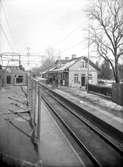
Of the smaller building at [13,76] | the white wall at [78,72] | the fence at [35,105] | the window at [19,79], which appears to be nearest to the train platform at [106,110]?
the fence at [35,105]

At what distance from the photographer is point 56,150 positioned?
500cm

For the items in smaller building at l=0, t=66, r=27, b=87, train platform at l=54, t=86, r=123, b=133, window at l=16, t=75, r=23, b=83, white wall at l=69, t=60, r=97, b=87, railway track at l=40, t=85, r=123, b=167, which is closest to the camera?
railway track at l=40, t=85, r=123, b=167

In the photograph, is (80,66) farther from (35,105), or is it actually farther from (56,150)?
(56,150)

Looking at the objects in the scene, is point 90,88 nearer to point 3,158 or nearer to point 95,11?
point 95,11

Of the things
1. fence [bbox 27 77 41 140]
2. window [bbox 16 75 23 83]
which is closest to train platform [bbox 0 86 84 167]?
fence [bbox 27 77 41 140]

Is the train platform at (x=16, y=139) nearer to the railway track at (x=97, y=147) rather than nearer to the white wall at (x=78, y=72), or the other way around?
the railway track at (x=97, y=147)

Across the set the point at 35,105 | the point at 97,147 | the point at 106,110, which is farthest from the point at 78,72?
the point at 97,147

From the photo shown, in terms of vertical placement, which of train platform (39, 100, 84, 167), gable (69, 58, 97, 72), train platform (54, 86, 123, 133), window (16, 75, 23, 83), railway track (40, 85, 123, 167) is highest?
gable (69, 58, 97, 72)

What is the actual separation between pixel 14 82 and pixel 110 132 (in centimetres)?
1771

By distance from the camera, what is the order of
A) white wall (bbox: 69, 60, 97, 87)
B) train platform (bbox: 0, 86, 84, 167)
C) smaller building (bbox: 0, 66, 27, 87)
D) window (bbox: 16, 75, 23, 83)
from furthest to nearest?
white wall (bbox: 69, 60, 97, 87) → window (bbox: 16, 75, 23, 83) → smaller building (bbox: 0, 66, 27, 87) → train platform (bbox: 0, 86, 84, 167)

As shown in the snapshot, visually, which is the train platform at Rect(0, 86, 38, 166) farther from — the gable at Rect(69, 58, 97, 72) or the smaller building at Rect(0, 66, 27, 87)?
the gable at Rect(69, 58, 97, 72)

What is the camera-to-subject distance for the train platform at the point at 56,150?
4.28 meters

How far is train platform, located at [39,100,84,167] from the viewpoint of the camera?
4.28 m

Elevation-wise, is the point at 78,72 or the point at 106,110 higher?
the point at 78,72
